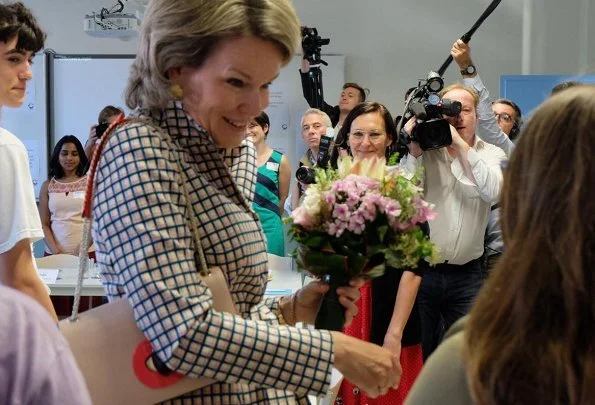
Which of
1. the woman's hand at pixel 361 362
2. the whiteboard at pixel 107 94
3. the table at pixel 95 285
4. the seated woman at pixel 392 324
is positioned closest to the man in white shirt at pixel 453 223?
the seated woman at pixel 392 324

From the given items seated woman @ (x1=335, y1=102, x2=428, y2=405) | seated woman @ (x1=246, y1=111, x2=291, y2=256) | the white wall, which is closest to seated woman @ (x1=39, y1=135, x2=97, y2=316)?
seated woman @ (x1=246, y1=111, x2=291, y2=256)

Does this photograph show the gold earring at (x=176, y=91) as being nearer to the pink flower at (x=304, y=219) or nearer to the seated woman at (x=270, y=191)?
the pink flower at (x=304, y=219)

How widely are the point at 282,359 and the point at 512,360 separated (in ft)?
1.51

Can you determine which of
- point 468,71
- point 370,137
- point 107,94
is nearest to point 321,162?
point 370,137

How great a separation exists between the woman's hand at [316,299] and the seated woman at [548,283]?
2.31 ft

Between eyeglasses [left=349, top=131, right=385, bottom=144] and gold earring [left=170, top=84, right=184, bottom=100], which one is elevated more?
gold earring [left=170, top=84, right=184, bottom=100]

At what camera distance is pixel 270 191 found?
494cm

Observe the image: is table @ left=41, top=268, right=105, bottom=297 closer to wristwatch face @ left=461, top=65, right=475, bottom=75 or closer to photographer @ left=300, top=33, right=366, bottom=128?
photographer @ left=300, top=33, right=366, bottom=128

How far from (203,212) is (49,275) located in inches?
124

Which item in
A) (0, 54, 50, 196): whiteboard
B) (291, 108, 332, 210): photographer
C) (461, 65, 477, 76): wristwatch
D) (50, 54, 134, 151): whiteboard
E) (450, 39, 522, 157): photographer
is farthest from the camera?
(50, 54, 134, 151): whiteboard

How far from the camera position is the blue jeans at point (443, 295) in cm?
351

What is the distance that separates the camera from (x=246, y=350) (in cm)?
123

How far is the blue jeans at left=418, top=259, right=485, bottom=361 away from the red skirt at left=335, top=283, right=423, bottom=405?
0.40m

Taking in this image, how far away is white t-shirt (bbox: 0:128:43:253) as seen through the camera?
75.7 inches
